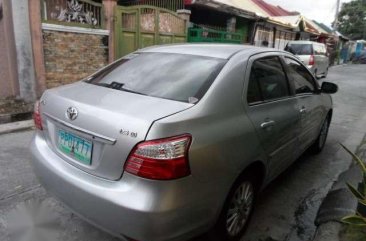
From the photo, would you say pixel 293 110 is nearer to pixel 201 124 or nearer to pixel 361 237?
pixel 361 237

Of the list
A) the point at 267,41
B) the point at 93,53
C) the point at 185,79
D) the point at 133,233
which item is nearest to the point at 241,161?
the point at 185,79

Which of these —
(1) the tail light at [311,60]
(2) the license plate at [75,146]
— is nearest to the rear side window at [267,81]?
(2) the license plate at [75,146]

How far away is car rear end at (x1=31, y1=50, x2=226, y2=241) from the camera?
1.98m

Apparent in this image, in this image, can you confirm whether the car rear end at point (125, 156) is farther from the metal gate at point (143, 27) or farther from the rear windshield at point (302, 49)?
the rear windshield at point (302, 49)

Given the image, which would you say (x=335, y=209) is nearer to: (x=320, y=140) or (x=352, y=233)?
(x=352, y=233)

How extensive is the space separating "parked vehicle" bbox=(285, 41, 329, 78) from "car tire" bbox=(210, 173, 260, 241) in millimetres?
12237

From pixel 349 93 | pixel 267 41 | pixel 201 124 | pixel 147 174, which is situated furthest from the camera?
pixel 267 41

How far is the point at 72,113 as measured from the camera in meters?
2.31

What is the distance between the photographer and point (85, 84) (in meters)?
2.90

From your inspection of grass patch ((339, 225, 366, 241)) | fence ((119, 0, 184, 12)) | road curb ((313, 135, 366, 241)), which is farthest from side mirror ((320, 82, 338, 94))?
fence ((119, 0, 184, 12))

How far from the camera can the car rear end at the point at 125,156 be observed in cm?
198

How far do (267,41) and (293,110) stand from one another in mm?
15359

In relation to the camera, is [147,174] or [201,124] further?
[201,124]

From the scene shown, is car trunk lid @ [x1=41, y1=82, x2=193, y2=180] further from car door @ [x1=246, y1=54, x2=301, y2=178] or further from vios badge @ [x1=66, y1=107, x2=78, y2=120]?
car door @ [x1=246, y1=54, x2=301, y2=178]
